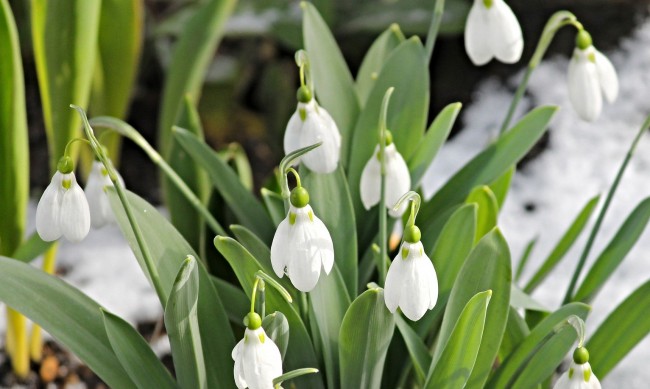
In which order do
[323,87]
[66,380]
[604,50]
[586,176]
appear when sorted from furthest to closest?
[604,50], [586,176], [66,380], [323,87]

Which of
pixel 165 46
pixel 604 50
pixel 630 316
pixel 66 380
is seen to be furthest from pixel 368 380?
pixel 604 50

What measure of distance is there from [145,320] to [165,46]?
36.1 inches

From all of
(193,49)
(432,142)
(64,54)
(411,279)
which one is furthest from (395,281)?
(193,49)

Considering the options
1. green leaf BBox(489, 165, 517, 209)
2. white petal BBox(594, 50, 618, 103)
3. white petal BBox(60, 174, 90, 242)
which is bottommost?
green leaf BBox(489, 165, 517, 209)

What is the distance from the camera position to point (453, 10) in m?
2.60

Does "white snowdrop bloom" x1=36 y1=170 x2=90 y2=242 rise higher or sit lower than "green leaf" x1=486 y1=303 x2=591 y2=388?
higher

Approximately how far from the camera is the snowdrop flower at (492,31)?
131cm

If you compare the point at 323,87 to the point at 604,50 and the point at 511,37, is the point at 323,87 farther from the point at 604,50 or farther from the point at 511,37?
the point at 604,50

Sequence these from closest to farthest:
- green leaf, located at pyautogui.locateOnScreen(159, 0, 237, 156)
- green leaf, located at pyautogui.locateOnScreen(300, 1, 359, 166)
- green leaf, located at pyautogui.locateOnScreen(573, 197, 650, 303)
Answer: green leaf, located at pyautogui.locateOnScreen(573, 197, 650, 303) → green leaf, located at pyautogui.locateOnScreen(300, 1, 359, 166) → green leaf, located at pyautogui.locateOnScreen(159, 0, 237, 156)

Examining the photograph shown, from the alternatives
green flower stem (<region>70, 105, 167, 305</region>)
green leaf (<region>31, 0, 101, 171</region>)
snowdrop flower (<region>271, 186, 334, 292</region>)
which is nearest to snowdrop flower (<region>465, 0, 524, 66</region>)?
snowdrop flower (<region>271, 186, 334, 292</region>)

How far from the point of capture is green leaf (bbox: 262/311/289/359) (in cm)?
118

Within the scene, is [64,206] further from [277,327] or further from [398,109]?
[398,109]

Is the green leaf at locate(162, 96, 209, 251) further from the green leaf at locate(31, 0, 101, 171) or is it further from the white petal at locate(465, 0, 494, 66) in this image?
the white petal at locate(465, 0, 494, 66)

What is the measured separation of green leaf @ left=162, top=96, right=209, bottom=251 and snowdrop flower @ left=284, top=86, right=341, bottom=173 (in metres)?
0.46
